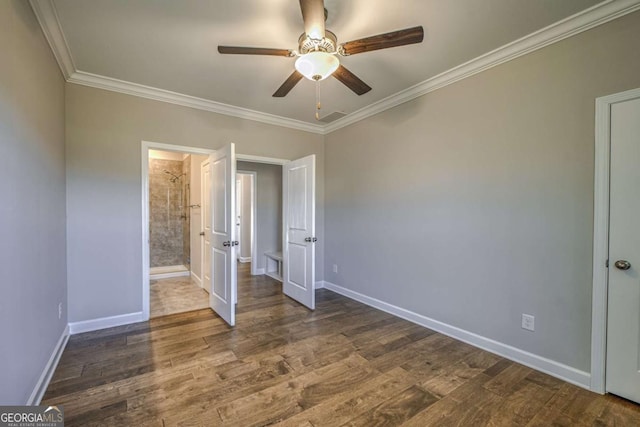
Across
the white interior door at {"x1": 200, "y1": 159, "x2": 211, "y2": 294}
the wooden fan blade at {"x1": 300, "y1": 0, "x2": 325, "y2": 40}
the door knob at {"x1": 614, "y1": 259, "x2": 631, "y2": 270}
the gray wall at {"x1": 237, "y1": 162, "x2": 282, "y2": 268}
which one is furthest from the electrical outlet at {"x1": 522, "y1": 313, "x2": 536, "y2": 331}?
the gray wall at {"x1": 237, "y1": 162, "x2": 282, "y2": 268}

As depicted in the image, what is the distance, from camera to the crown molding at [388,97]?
1896 millimetres

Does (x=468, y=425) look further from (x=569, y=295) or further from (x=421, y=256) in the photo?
(x=421, y=256)

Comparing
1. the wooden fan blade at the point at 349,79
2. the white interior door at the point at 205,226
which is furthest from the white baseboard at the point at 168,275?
the wooden fan blade at the point at 349,79

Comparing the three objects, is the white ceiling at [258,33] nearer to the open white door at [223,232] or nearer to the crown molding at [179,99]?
the crown molding at [179,99]

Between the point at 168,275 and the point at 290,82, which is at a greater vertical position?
the point at 290,82

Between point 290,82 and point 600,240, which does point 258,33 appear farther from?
point 600,240

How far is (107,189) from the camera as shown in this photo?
300 cm

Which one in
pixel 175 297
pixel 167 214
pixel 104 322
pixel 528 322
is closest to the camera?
pixel 528 322

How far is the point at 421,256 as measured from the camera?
3115 millimetres

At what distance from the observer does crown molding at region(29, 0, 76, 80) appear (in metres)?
1.87

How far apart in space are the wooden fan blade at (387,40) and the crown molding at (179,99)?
2.40 meters

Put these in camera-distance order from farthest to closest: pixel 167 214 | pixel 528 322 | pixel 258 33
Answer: pixel 167 214 → pixel 528 322 → pixel 258 33

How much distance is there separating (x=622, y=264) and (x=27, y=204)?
3.93 metres

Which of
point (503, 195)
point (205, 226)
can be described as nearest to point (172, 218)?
point (205, 226)
